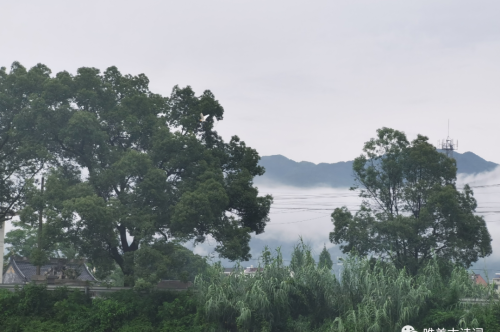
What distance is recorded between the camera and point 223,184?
920 inches

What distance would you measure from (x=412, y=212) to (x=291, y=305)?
9135 mm

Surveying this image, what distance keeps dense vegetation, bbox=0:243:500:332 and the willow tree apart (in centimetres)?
162

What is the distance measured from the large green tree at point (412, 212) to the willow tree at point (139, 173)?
15.8 feet

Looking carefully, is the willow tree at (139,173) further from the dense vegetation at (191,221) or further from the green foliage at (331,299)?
the green foliage at (331,299)

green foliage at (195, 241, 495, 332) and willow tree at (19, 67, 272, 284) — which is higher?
willow tree at (19, 67, 272, 284)

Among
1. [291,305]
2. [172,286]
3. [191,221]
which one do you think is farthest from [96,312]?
[291,305]

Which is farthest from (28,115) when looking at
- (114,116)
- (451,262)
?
(451,262)

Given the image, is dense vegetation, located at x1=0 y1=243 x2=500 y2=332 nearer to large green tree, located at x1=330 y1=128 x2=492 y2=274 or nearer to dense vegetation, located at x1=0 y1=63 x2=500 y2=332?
dense vegetation, located at x1=0 y1=63 x2=500 y2=332

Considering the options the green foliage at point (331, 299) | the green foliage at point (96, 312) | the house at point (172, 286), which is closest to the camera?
the green foliage at point (331, 299)

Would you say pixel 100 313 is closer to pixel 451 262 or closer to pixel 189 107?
pixel 189 107

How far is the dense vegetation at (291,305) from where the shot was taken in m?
17.5

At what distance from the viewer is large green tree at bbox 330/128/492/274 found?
24016mm

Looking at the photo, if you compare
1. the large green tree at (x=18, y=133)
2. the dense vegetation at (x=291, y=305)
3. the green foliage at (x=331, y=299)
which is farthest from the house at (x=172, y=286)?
the large green tree at (x=18, y=133)

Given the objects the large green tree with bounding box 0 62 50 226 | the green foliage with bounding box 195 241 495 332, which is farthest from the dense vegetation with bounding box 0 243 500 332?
the large green tree with bounding box 0 62 50 226
